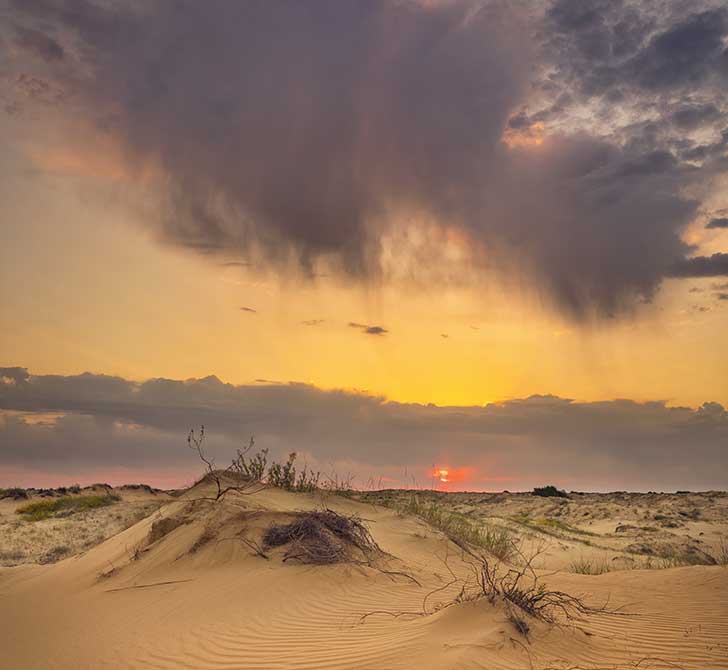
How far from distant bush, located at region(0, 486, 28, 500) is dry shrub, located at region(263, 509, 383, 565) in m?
30.7

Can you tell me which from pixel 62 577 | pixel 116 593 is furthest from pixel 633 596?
pixel 62 577

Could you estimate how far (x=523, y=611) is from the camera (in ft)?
25.4

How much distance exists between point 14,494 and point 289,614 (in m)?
34.8

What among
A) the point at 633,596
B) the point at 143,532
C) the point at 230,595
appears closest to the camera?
the point at 230,595

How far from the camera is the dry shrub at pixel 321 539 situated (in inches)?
433

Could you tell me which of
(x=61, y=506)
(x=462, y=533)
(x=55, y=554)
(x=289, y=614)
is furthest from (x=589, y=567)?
(x=61, y=506)

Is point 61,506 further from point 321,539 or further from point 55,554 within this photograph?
point 321,539

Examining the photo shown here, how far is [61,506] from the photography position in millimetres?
31062

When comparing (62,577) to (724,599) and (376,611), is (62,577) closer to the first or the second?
(376,611)

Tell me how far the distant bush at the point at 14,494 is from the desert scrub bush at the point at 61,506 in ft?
16.0

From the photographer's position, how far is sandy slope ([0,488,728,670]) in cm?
713

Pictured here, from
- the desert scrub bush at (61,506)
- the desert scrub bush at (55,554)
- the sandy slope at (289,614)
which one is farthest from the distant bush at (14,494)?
the sandy slope at (289,614)

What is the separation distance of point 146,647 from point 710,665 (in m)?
6.54

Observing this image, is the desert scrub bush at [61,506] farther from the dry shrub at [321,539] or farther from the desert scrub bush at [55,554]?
the dry shrub at [321,539]
